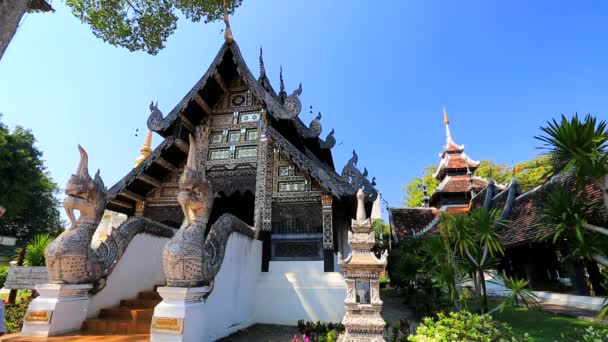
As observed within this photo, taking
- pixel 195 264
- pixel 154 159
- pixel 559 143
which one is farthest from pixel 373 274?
pixel 154 159

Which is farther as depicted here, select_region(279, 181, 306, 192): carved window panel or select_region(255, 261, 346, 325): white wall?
select_region(279, 181, 306, 192): carved window panel

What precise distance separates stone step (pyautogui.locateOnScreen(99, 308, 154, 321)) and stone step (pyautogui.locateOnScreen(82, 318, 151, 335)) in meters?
0.28

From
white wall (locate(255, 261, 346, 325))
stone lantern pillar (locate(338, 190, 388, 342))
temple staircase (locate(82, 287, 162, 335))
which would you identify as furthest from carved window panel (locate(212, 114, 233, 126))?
stone lantern pillar (locate(338, 190, 388, 342))

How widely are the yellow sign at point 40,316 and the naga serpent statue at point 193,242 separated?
173 cm

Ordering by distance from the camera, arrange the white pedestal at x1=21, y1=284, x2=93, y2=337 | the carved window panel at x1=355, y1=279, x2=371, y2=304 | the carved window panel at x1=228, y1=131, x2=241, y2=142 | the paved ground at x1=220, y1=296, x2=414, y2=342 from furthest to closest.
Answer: the carved window panel at x1=228, y1=131, x2=241, y2=142 < the paved ground at x1=220, y1=296, x2=414, y2=342 < the carved window panel at x1=355, y1=279, x2=371, y2=304 < the white pedestal at x1=21, y1=284, x2=93, y2=337

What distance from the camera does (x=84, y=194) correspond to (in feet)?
15.8

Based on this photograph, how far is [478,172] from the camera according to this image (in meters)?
30.2

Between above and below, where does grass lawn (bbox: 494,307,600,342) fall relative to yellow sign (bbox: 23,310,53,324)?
below

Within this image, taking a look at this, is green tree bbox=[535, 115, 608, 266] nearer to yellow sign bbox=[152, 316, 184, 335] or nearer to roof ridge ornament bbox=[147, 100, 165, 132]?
yellow sign bbox=[152, 316, 184, 335]

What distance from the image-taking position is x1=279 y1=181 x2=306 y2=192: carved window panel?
7.38 metres

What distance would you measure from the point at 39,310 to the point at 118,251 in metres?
1.28

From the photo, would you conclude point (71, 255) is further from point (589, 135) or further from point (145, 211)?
point (589, 135)

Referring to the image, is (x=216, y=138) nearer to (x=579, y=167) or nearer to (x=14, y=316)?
(x=14, y=316)

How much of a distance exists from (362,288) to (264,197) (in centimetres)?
339
